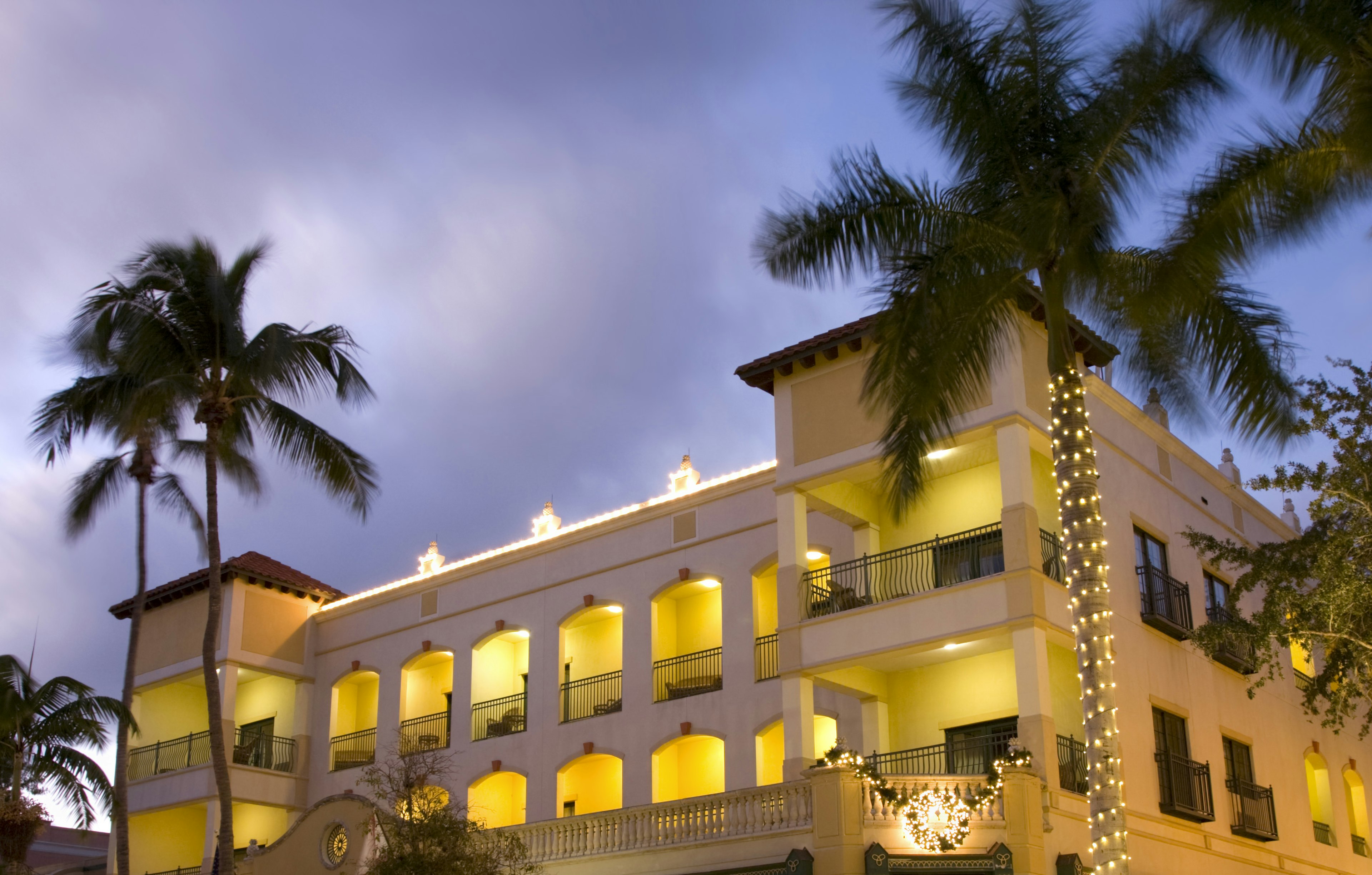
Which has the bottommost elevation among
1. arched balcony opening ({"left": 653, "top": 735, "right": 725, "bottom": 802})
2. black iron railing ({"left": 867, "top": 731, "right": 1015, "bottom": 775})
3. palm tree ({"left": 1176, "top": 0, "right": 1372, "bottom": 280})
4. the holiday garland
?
the holiday garland

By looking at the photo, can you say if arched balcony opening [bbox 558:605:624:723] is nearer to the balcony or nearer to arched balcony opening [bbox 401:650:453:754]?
arched balcony opening [bbox 401:650:453:754]

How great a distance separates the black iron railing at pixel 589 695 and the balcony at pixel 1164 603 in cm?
1175

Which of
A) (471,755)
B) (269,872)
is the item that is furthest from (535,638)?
(269,872)

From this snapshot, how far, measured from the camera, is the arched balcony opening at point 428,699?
34.2 m

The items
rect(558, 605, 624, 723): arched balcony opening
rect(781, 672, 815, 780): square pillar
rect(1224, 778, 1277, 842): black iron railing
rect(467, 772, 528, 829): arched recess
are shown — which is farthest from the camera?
rect(467, 772, 528, 829): arched recess

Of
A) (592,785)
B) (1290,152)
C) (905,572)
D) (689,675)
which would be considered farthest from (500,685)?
(1290,152)

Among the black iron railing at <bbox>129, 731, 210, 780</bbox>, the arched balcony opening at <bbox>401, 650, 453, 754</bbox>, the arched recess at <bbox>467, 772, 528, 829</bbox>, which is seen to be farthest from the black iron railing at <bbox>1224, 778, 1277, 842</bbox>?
the black iron railing at <bbox>129, 731, 210, 780</bbox>

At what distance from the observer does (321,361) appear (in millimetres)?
26797

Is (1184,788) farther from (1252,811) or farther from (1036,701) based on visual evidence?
(1036,701)

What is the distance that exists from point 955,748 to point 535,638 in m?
11.5

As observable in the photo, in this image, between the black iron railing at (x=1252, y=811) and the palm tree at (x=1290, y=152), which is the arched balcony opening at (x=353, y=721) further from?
the palm tree at (x=1290, y=152)

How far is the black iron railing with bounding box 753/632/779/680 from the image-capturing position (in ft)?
91.8

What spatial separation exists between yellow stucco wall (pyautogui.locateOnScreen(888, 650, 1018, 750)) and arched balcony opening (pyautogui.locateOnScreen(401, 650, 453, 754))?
1214 cm

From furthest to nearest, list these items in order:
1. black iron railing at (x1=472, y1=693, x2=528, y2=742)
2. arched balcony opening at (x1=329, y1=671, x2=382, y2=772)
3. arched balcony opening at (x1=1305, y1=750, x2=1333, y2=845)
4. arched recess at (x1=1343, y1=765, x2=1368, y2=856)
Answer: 1. arched balcony opening at (x1=329, y1=671, x2=382, y2=772)
2. black iron railing at (x1=472, y1=693, x2=528, y2=742)
3. arched recess at (x1=1343, y1=765, x2=1368, y2=856)
4. arched balcony opening at (x1=1305, y1=750, x2=1333, y2=845)
